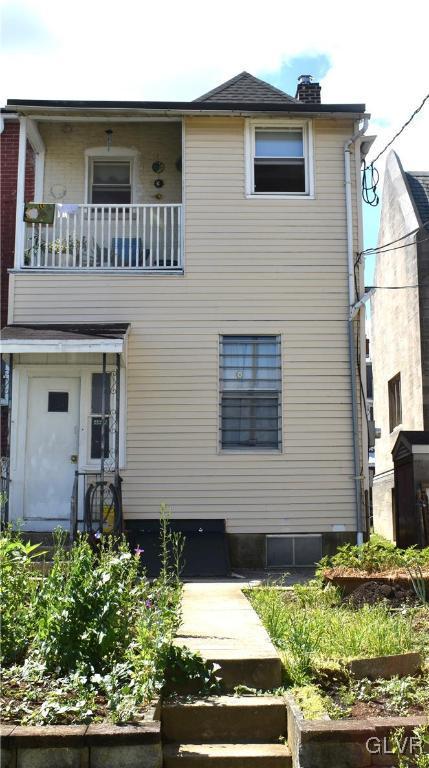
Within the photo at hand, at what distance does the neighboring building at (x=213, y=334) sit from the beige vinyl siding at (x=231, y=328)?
2 centimetres

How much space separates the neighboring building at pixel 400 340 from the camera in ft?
52.5

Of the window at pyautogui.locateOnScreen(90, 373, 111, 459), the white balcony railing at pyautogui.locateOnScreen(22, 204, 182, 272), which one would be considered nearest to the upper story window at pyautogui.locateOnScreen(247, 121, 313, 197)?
the white balcony railing at pyautogui.locateOnScreen(22, 204, 182, 272)

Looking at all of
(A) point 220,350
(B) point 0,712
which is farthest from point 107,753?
(A) point 220,350

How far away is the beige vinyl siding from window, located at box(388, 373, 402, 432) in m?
7.74

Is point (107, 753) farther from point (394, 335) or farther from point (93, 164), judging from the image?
point (394, 335)

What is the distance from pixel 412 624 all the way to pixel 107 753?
2.95 metres

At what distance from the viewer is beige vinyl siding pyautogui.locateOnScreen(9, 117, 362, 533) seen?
36.8 feet

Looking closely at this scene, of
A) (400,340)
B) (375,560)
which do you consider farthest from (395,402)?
(375,560)

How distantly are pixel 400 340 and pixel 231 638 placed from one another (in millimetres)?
13347

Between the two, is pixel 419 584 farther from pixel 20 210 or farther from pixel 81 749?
pixel 20 210

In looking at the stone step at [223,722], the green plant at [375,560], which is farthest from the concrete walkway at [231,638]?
the green plant at [375,560]

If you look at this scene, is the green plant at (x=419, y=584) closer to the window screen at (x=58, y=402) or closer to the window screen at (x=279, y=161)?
the window screen at (x=58, y=402)

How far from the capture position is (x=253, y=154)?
476 inches

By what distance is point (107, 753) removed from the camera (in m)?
4.10
